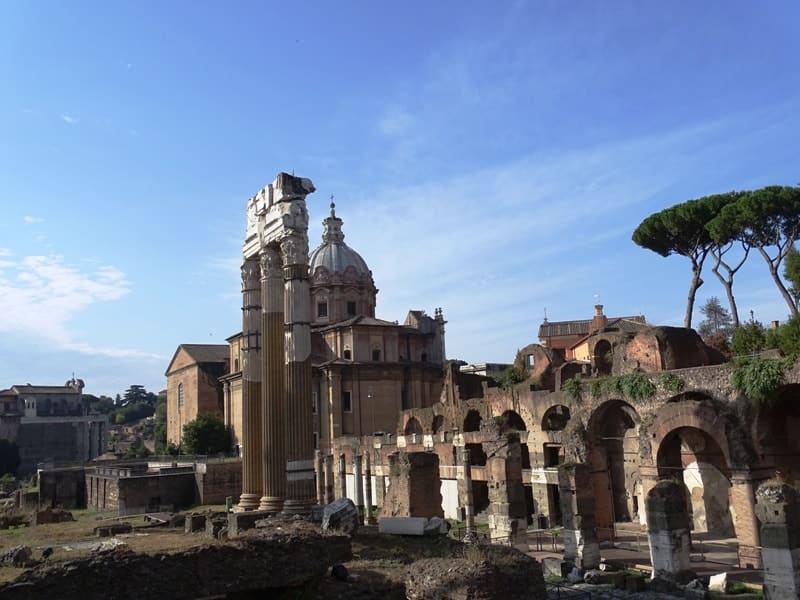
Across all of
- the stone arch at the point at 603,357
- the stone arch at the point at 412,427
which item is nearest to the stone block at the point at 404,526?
the stone arch at the point at 603,357

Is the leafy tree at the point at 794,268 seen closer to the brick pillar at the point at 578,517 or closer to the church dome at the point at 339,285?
the brick pillar at the point at 578,517

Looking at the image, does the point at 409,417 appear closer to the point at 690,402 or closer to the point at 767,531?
the point at 690,402

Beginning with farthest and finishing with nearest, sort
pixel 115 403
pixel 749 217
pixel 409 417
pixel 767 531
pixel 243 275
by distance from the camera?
pixel 115 403
pixel 409 417
pixel 749 217
pixel 243 275
pixel 767 531

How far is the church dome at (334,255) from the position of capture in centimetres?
4525

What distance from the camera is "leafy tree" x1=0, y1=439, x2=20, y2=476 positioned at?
5478 cm

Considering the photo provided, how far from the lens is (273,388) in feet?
52.0

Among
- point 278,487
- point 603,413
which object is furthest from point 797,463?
point 278,487

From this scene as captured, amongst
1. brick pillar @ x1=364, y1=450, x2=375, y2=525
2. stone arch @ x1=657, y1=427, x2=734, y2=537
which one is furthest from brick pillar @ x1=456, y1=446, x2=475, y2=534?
stone arch @ x1=657, y1=427, x2=734, y2=537

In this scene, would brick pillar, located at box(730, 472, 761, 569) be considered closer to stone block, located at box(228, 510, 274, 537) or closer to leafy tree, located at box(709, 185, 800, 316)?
stone block, located at box(228, 510, 274, 537)

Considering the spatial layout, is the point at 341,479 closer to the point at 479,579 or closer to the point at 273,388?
the point at 273,388

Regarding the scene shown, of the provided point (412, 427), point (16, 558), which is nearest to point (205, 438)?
point (412, 427)

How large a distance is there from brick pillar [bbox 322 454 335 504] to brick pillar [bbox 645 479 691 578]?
2084cm

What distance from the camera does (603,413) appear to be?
20.6 m

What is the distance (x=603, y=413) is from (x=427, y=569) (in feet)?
43.6
